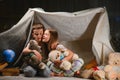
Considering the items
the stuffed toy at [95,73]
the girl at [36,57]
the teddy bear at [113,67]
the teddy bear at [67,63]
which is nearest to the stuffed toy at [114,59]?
the teddy bear at [113,67]

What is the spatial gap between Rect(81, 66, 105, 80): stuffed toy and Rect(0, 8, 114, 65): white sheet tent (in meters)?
0.18

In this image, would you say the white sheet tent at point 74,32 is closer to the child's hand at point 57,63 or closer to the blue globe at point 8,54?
the blue globe at point 8,54

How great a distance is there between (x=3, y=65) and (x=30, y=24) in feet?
1.46

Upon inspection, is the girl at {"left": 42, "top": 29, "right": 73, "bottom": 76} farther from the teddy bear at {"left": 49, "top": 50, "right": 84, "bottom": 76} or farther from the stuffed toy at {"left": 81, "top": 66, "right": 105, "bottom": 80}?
the stuffed toy at {"left": 81, "top": 66, "right": 105, "bottom": 80}

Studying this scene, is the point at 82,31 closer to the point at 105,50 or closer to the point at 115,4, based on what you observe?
the point at 105,50

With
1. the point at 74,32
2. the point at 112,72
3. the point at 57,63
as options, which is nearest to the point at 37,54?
the point at 57,63

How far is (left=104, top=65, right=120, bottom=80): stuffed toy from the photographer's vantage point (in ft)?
7.08

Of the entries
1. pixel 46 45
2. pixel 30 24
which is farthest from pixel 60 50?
pixel 30 24

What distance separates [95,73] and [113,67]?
0.19m

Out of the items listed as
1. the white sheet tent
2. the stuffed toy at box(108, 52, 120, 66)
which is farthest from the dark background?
Result: the stuffed toy at box(108, 52, 120, 66)

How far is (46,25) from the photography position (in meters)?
2.51

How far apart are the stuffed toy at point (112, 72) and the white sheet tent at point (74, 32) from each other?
0.20m

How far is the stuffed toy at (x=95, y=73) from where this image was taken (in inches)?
83.7

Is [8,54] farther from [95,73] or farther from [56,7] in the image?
[56,7]
